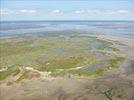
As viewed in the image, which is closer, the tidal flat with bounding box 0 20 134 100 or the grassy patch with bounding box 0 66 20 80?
the tidal flat with bounding box 0 20 134 100

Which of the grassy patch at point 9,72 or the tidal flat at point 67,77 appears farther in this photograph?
the grassy patch at point 9,72

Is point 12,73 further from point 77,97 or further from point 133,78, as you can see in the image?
point 133,78

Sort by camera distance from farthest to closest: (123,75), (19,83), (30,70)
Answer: (30,70) < (123,75) < (19,83)

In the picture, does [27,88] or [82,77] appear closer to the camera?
[27,88]

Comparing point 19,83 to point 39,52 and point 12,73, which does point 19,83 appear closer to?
point 12,73

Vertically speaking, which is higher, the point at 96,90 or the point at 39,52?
the point at 96,90

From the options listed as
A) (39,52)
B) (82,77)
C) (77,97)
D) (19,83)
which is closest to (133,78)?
(82,77)

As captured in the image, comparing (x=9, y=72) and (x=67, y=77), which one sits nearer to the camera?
(x=67, y=77)

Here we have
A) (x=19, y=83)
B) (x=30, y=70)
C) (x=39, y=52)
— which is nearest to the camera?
(x=19, y=83)

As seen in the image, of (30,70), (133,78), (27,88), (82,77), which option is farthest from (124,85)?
(30,70)
